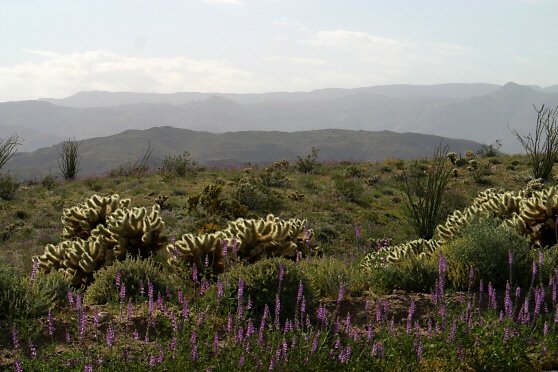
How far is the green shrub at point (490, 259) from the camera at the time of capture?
5871 mm

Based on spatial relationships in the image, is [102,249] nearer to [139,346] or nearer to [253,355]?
[139,346]

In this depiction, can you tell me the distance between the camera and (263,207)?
1484 centimetres

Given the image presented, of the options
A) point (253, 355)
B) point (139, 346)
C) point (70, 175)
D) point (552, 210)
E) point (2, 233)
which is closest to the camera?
point (253, 355)

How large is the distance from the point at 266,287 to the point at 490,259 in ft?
9.13

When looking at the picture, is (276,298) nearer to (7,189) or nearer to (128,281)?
(128,281)

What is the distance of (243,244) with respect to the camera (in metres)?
6.21

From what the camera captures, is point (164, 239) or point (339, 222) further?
point (339, 222)

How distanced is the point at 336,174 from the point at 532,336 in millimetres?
17071

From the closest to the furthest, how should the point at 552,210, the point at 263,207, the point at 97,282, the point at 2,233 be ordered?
the point at 97,282, the point at 552,210, the point at 2,233, the point at 263,207

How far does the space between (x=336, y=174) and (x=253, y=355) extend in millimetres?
17858

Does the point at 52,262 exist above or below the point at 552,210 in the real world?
below

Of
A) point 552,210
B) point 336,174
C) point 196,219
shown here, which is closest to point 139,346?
point 552,210

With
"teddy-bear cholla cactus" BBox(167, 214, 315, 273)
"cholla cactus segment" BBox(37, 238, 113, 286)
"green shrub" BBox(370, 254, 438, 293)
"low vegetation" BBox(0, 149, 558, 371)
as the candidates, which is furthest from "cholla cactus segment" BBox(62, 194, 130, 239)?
"green shrub" BBox(370, 254, 438, 293)

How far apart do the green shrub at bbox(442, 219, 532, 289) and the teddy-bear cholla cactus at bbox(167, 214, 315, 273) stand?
72.6 inches
